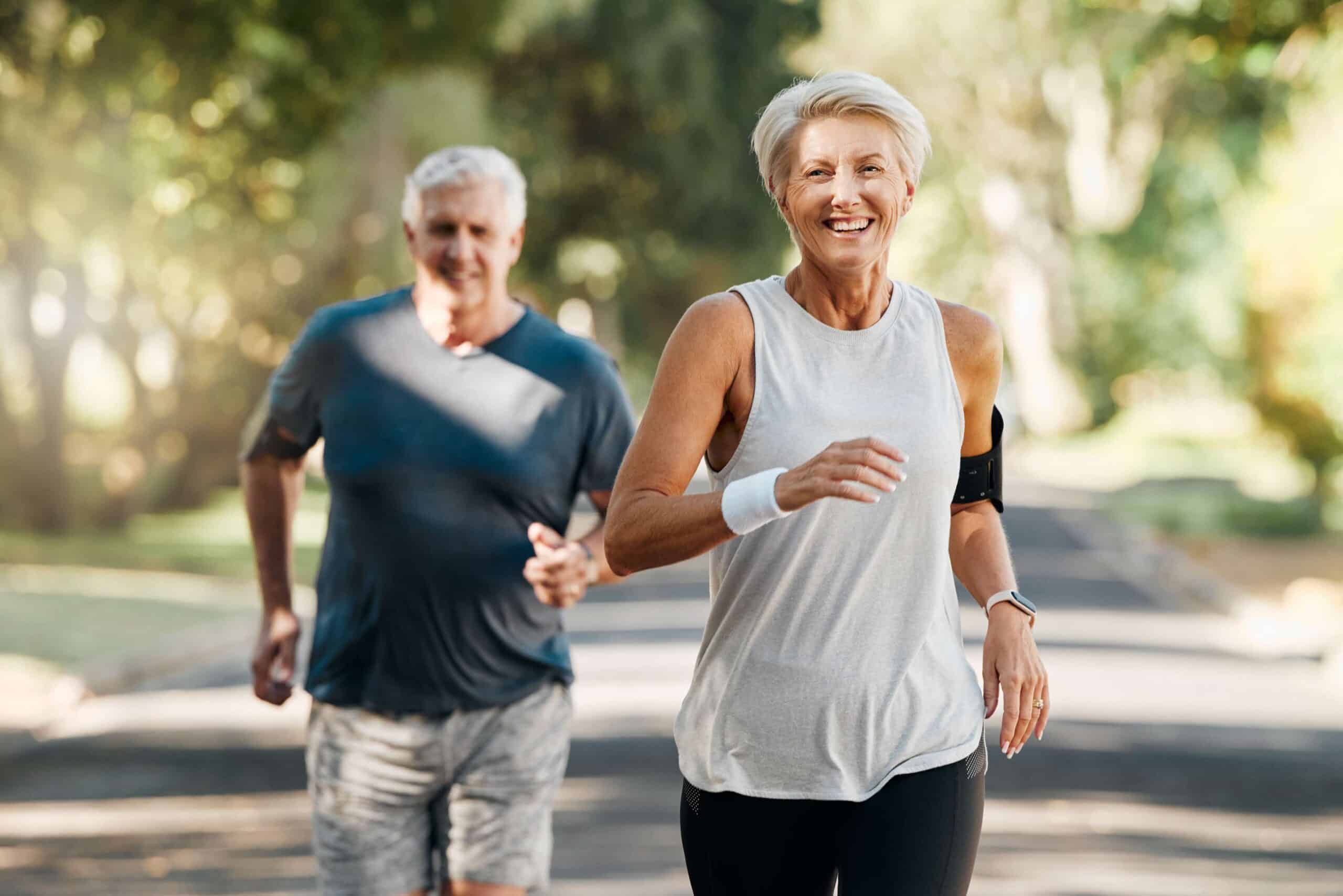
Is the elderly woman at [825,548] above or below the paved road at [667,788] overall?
above

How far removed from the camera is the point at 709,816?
3521 millimetres

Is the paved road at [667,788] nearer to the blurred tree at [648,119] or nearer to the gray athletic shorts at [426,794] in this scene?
the gray athletic shorts at [426,794]

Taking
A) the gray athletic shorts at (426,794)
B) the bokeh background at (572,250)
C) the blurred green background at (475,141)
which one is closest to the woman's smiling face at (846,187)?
the gray athletic shorts at (426,794)

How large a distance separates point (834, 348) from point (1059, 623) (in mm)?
15563

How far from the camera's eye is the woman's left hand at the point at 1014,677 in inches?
142

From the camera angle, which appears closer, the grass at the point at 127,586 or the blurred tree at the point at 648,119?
the grass at the point at 127,586

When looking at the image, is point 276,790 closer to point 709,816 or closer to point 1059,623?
point 709,816

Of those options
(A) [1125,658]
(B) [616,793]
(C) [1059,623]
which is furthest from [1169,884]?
(C) [1059,623]

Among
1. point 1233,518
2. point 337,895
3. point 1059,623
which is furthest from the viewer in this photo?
point 1233,518

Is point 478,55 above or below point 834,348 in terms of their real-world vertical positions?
above

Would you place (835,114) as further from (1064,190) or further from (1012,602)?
(1064,190)

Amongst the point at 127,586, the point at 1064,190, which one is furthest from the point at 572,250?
the point at 1064,190

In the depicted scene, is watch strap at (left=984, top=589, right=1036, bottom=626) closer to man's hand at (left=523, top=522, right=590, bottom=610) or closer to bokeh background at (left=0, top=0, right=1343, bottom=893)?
man's hand at (left=523, top=522, right=590, bottom=610)

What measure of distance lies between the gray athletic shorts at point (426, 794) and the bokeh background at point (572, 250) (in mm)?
3387
